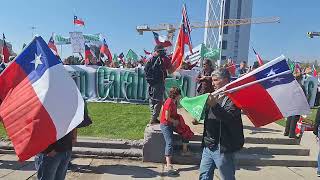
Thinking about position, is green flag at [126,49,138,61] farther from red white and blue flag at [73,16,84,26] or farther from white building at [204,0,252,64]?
white building at [204,0,252,64]

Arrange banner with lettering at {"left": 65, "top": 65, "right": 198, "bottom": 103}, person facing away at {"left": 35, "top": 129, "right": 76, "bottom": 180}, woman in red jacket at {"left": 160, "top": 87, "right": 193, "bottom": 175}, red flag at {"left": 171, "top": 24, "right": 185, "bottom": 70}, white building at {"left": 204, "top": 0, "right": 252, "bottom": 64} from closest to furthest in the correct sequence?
1. person facing away at {"left": 35, "top": 129, "right": 76, "bottom": 180}
2. woman in red jacket at {"left": 160, "top": 87, "right": 193, "bottom": 175}
3. red flag at {"left": 171, "top": 24, "right": 185, "bottom": 70}
4. banner with lettering at {"left": 65, "top": 65, "right": 198, "bottom": 103}
5. white building at {"left": 204, "top": 0, "right": 252, "bottom": 64}

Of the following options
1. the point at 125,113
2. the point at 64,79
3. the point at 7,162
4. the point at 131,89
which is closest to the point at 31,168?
the point at 7,162

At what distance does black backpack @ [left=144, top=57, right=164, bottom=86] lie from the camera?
9.14 metres

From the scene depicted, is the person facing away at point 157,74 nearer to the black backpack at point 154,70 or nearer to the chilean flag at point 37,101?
the black backpack at point 154,70

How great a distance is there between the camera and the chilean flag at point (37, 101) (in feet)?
13.7

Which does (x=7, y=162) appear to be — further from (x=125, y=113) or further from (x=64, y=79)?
(x=125, y=113)

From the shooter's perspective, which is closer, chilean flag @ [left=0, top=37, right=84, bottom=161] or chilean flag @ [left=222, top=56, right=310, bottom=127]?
chilean flag @ [left=0, top=37, right=84, bottom=161]

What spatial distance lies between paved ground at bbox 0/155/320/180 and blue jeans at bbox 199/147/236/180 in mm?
2355

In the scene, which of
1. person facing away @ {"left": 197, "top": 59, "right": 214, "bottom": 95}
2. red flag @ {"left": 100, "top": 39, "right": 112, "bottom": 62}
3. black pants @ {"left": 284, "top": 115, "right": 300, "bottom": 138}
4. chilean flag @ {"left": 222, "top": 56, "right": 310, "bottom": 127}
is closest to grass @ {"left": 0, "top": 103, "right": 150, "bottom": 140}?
person facing away @ {"left": 197, "top": 59, "right": 214, "bottom": 95}

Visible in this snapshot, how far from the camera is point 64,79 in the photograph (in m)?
4.53

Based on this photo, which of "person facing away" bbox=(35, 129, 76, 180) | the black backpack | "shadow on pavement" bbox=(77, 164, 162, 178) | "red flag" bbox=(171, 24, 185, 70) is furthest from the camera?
"red flag" bbox=(171, 24, 185, 70)

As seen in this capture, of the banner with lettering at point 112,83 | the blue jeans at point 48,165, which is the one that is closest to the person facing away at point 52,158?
the blue jeans at point 48,165

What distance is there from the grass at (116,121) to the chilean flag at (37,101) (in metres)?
4.91

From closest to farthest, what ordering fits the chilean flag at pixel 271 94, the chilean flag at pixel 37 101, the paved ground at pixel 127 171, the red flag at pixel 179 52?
the chilean flag at pixel 37 101 < the chilean flag at pixel 271 94 < the paved ground at pixel 127 171 < the red flag at pixel 179 52
